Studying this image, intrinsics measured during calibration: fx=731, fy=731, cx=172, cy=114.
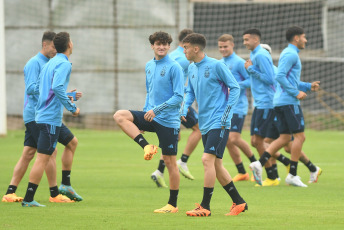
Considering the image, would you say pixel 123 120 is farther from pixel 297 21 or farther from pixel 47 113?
pixel 297 21

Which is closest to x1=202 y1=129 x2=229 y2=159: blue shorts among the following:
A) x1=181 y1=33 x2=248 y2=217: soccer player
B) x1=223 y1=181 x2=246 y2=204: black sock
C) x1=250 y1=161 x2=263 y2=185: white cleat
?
x1=181 y1=33 x2=248 y2=217: soccer player

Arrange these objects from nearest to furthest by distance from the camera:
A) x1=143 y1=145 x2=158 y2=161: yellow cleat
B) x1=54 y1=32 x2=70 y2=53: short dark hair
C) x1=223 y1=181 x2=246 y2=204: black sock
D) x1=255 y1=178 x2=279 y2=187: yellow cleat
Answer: x1=143 y1=145 x2=158 y2=161: yellow cleat, x1=223 y1=181 x2=246 y2=204: black sock, x1=54 y1=32 x2=70 y2=53: short dark hair, x1=255 y1=178 x2=279 y2=187: yellow cleat

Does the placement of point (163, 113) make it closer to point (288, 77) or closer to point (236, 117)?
point (288, 77)

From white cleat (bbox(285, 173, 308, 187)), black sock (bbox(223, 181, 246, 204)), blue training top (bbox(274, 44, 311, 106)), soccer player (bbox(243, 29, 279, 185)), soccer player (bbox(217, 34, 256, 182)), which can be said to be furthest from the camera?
soccer player (bbox(217, 34, 256, 182))

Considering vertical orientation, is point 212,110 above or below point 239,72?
below

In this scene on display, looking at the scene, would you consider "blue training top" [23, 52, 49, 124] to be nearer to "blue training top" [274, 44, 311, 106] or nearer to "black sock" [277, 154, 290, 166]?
"blue training top" [274, 44, 311, 106]

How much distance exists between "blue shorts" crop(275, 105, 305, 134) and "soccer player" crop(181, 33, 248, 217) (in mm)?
3174

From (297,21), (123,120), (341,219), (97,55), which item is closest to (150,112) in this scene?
(123,120)

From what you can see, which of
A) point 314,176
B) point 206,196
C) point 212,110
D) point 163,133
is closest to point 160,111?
point 163,133

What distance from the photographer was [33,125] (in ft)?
31.5

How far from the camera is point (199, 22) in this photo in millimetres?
28109

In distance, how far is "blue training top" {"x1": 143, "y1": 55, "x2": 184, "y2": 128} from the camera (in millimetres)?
8539

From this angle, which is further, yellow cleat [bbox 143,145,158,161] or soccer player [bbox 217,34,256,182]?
soccer player [bbox 217,34,256,182]

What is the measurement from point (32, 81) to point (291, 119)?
4145 millimetres
